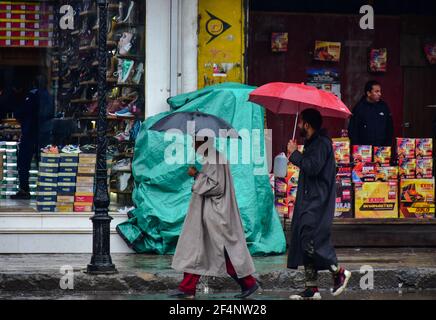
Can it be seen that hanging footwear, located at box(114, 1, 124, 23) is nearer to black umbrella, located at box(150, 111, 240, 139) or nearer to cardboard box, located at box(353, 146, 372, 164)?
cardboard box, located at box(353, 146, 372, 164)

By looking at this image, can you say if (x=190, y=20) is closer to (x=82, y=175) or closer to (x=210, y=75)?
(x=210, y=75)

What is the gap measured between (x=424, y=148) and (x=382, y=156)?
684 millimetres

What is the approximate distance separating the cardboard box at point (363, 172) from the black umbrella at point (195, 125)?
4.26 meters

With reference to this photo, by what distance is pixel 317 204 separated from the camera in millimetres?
12750

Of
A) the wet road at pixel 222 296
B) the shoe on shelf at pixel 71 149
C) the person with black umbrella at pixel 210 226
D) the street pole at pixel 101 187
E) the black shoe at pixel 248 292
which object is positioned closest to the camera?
the person with black umbrella at pixel 210 226

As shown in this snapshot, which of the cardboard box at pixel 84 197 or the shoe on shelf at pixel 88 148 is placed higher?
the shoe on shelf at pixel 88 148

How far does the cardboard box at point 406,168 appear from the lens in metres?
17.1

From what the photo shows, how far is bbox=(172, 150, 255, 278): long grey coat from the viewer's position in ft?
42.3

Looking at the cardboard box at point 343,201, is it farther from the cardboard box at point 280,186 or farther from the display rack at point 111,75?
the display rack at point 111,75

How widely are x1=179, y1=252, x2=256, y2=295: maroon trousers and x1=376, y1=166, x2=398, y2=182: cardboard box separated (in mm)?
4319

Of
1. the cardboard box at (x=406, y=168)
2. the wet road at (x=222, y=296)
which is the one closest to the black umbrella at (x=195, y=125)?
the wet road at (x=222, y=296)
